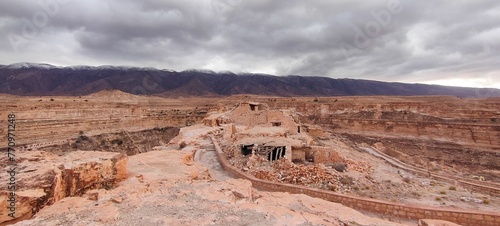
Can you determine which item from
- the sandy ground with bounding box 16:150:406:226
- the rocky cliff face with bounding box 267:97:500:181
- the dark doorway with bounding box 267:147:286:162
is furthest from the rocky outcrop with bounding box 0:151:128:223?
the rocky cliff face with bounding box 267:97:500:181

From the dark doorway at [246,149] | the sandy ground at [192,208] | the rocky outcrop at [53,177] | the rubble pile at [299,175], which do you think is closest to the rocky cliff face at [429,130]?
the rubble pile at [299,175]

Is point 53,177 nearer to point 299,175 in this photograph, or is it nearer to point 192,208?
point 192,208

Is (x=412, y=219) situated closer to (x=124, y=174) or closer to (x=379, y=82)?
(x=124, y=174)

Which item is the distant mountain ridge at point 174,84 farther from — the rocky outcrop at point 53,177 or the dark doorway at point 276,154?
the rocky outcrop at point 53,177

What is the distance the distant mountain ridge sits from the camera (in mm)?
97938

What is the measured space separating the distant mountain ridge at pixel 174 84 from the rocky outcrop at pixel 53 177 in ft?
311

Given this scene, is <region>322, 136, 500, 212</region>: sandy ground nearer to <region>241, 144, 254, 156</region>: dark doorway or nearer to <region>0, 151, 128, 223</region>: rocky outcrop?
<region>241, 144, 254, 156</region>: dark doorway

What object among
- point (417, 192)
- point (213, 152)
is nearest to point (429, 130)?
point (417, 192)

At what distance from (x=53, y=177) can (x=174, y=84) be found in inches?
4755

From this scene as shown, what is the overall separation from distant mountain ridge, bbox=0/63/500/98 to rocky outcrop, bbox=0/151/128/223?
9476 cm

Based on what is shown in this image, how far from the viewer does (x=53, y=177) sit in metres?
5.66

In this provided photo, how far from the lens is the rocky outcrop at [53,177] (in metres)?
4.83

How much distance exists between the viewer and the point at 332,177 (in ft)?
35.3

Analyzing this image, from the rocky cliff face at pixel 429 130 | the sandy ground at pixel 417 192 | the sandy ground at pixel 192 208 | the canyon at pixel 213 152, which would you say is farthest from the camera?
the rocky cliff face at pixel 429 130
